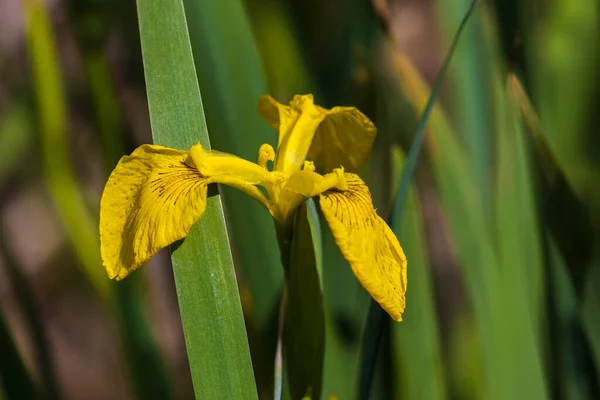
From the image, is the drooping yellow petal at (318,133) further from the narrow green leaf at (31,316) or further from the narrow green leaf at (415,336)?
the narrow green leaf at (31,316)

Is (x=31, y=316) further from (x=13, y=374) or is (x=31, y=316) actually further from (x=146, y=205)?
(x=146, y=205)

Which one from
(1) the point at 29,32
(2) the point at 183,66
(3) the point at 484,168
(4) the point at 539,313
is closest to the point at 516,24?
(3) the point at 484,168

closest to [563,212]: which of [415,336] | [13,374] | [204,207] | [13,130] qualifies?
[415,336]

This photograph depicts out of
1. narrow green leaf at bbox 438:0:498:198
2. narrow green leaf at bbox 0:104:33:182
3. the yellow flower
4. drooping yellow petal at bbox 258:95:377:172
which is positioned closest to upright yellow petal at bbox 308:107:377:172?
drooping yellow petal at bbox 258:95:377:172

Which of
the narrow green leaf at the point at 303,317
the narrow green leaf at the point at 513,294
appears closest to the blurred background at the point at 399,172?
the narrow green leaf at the point at 513,294

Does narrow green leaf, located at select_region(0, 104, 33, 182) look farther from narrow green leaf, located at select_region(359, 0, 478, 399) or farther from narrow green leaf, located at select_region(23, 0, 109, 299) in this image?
narrow green leaf, located at select_region(359, 0, 478, 399)

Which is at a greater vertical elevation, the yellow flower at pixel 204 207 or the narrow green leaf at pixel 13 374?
the yellow flower at pixel 204 207
